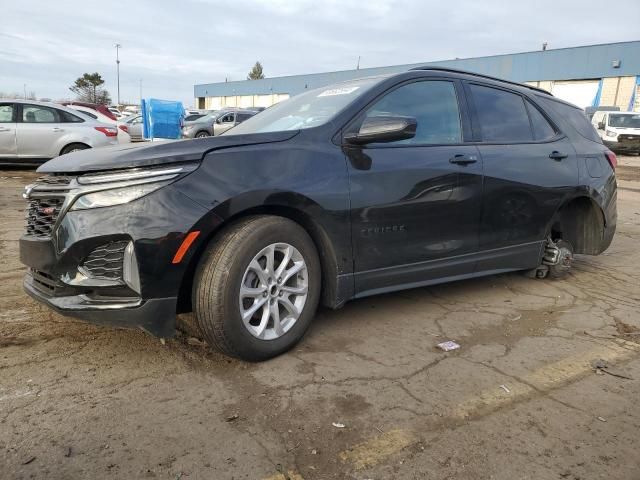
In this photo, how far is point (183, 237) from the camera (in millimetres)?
2592

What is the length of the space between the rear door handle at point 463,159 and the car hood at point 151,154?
48.7 inches

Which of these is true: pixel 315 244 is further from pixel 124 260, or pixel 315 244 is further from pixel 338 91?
pixel 338 91

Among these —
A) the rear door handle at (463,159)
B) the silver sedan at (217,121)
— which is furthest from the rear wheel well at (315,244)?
the silver sedan at (217,121)

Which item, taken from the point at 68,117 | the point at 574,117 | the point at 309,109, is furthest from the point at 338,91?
the point at 68,117

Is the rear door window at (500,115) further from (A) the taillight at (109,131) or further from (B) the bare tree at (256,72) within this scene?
(B) the bare tree at (256,72)

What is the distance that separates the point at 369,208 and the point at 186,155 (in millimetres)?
1147

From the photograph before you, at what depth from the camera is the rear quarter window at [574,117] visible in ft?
15.3

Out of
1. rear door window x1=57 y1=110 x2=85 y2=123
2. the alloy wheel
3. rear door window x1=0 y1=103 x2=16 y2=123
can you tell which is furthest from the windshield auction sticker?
rear door window x1=0 y1=103 x2=16 y2=123

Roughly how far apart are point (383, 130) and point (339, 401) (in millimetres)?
1566

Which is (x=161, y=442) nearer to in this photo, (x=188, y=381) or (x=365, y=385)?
(x=188, y=381)

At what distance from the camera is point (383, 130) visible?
3084 mm

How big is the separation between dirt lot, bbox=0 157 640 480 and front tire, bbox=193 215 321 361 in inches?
7.2

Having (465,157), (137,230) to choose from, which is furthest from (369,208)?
(137,230)

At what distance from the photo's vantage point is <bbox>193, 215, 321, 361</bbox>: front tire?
2.70 meters
